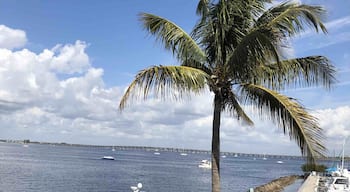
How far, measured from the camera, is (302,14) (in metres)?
8.57

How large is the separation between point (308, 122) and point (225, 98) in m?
2.27

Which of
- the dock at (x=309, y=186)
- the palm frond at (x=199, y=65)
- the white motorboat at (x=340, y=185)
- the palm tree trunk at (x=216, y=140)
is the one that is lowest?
the dock at (x=309, y=186)

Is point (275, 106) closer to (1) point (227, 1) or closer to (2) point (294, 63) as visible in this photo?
(2) point (294, 63)

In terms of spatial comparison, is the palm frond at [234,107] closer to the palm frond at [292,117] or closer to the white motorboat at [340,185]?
the palm frond at [292,117]

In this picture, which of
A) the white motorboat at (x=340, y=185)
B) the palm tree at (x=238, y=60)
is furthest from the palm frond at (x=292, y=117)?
the white motorboat at (x=340, y=185)

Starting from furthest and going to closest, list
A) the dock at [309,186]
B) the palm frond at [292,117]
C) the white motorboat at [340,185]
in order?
the dock at [309,186]
the white motorboat at [340,185]
the palm frond at [292,117]

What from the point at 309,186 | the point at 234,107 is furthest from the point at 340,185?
the point at 234,107

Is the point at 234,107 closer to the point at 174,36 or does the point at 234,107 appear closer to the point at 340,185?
the point at 174,36

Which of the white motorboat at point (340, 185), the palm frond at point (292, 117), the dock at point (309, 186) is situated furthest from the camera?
the dock at point (309, 186)

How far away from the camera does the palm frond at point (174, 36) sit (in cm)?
973

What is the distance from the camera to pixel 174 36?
9.80m

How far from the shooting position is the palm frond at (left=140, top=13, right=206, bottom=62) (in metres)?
9.73

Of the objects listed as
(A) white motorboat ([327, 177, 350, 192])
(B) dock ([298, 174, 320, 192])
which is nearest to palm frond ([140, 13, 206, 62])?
(A) white motorboat ([327, 177, 350, 192])

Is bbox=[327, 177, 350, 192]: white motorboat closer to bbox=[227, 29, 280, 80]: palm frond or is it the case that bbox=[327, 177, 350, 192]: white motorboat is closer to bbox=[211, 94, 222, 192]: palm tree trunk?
bbox=[211, 94, 222, 192]: palm tree trunk
